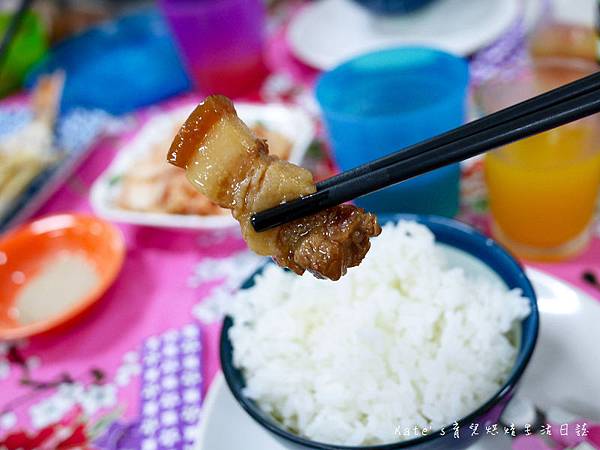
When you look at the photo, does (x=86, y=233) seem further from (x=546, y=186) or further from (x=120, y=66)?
(x=546, y=186)

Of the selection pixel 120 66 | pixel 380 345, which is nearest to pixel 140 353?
pixel 380 345

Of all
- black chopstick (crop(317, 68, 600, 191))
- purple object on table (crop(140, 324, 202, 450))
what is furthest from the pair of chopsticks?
purple object on table (crop(140, 324, 202, 450))

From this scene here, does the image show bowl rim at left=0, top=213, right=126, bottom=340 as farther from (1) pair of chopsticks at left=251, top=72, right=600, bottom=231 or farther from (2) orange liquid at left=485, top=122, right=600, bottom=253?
(2) orange liquid at left=485, top=122, right=600, bottom=253

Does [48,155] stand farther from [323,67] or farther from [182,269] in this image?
[323,67]

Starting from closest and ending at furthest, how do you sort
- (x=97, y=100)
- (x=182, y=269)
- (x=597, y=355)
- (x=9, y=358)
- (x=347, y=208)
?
1. (x=347, y=208)
2. (x=597, y=355)
3. (x=9, y=358)
4. (x=182, y=269)
5. (x=97, y=100)

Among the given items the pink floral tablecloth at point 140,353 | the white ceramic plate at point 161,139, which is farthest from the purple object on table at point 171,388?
the white ceramic plate at point 161,139

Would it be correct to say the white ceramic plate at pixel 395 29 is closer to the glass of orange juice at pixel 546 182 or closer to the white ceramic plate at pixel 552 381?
the glass of orange juice at pixel 546 182

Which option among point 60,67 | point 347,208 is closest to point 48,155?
point 60,67
